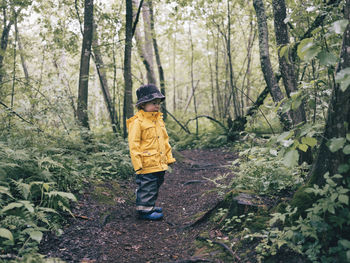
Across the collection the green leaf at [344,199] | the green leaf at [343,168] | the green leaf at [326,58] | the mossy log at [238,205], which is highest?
the green leaf at [326,58]

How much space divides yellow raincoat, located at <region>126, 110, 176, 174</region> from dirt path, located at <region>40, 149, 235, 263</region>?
0.90 metres

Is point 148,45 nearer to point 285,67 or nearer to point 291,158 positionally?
point 285,67

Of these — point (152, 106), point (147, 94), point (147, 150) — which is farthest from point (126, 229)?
point (147, 94)

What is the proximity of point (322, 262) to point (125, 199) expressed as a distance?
12.8ft

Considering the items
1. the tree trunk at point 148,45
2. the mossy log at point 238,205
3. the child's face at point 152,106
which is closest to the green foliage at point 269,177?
the mossy log at point 238,205

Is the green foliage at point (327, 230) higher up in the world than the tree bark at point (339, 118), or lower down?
lower down

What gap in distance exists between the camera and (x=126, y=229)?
13.4ft

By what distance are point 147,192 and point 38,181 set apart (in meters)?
1.74

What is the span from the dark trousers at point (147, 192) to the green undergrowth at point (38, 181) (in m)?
1.05

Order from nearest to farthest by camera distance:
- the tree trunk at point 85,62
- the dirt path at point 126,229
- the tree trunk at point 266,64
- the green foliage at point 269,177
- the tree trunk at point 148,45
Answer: the dirt path at point 126,229 → the green foliage at point 269,177 → the tree trunk at point 266,64 → the tree trunk at point 85,62 → the tree trunk at point 148,45

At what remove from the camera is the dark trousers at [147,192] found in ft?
15.1

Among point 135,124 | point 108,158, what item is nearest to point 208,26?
point 108,158

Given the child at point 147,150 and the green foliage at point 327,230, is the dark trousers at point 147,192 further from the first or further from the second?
the green foliage at point 327,230

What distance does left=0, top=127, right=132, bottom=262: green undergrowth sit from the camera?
276cm
